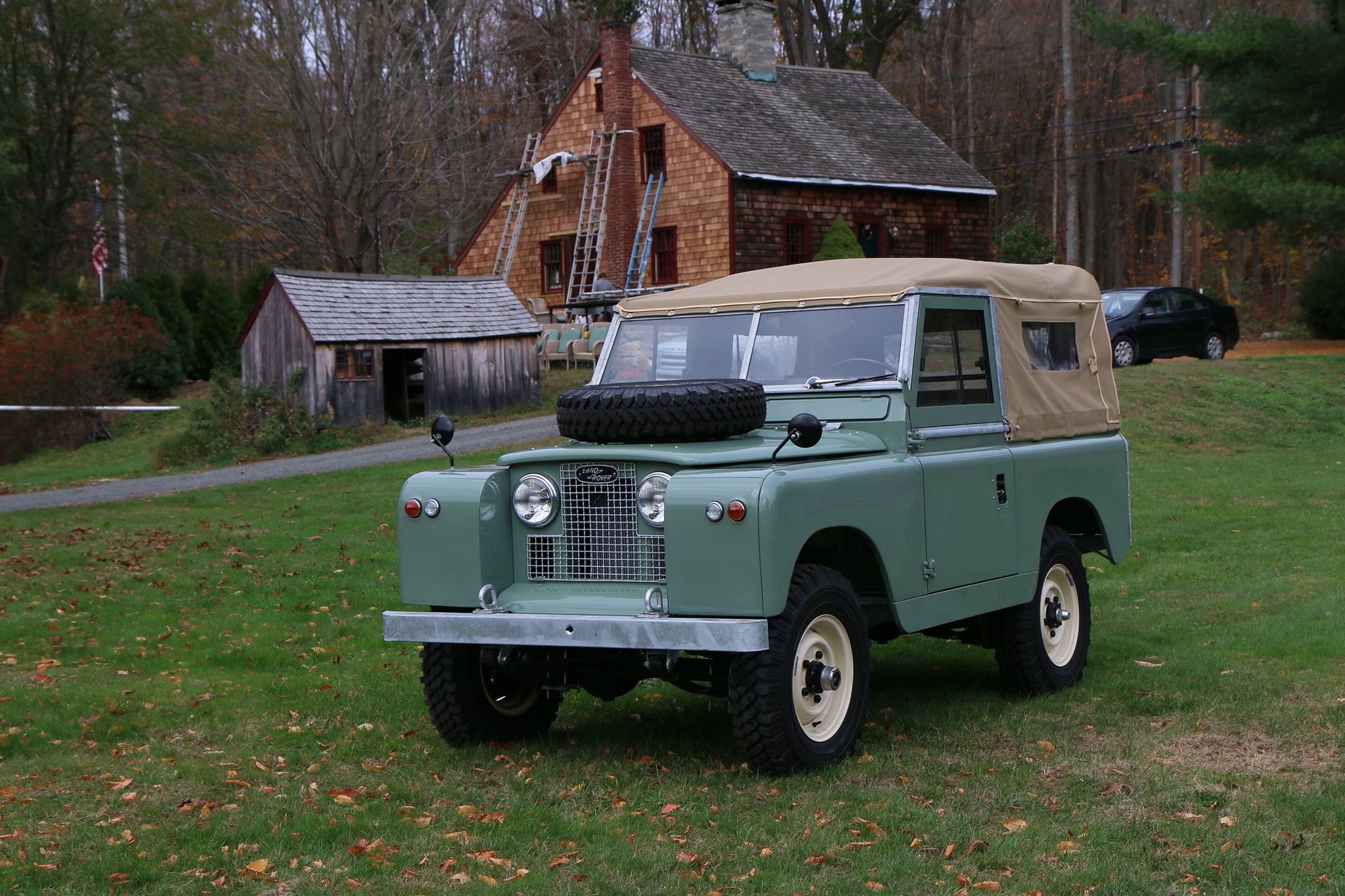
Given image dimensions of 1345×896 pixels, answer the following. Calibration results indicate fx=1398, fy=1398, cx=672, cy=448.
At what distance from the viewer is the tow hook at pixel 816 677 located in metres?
5.95

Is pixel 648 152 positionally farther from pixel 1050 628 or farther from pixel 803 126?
pixel 1050 628

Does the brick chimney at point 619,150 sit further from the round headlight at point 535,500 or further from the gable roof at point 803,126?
the round headlight at point 535,500

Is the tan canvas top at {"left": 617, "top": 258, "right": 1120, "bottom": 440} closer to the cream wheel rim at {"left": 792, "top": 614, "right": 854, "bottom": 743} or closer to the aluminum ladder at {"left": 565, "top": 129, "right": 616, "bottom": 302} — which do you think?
the cream wheel rim at {"left": 792, "top": 614, "right": 854, "bottom": 743}

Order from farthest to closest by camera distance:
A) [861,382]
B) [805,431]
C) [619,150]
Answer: [619,150], [861,382], [805,431]

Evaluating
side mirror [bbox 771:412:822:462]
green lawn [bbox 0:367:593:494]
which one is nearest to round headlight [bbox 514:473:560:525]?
side mirror [bbox 771:412:822:462]

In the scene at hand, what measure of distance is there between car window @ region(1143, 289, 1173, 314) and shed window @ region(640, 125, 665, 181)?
12.2m

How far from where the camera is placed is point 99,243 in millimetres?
37719

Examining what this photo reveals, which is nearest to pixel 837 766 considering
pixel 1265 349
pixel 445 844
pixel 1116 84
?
pixel 445 844

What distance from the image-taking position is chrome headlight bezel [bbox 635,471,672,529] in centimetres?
586

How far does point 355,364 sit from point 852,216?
1418cm

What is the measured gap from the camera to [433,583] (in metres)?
6.21

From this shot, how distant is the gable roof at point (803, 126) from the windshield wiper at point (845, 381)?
25122 millimetres

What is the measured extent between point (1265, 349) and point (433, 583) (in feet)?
91.4

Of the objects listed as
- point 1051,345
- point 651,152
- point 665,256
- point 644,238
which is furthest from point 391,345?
point 1051,345
